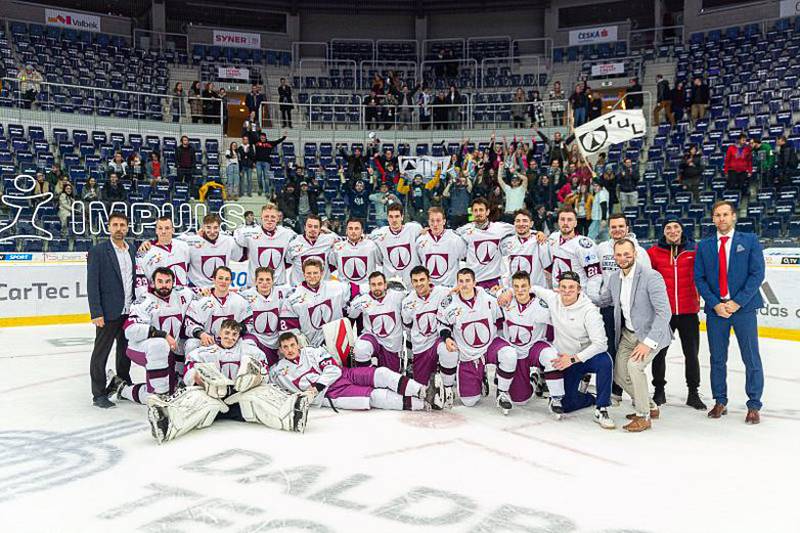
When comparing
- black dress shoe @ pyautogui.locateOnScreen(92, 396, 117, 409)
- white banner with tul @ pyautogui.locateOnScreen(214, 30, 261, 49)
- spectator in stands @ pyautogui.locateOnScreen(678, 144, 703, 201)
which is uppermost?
white banner with tul @ pyautogui.locateOnScreen(214, 30, 261, 49)

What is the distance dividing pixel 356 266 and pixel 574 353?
2.72 m

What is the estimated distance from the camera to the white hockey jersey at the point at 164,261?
679 centimetres

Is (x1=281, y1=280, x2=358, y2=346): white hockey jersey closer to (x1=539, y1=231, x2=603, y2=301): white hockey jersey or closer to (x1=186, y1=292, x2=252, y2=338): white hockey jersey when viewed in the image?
(x1=186, y1=292, x2=252, y2=338): white hockey jersey

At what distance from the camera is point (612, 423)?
18.3ft

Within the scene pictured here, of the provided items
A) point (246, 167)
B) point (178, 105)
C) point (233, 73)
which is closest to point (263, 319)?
point (246, 167)

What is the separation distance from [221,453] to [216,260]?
319 cm

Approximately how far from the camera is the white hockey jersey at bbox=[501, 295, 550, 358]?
20.9 feet

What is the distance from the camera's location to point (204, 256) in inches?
296

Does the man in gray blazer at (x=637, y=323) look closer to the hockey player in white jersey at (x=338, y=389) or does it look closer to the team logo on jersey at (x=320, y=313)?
the hockey player in white jersey at (x=338, y=389)

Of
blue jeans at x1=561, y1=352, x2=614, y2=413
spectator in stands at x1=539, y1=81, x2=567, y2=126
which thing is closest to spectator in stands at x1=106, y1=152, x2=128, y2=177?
blue jeans at x1=561, y1=352, x2=614, y2=413

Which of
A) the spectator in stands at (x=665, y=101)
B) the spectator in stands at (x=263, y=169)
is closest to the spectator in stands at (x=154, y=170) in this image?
the spectator in stands at (x=263, y=169)

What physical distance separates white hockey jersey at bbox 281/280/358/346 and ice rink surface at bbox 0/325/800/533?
1.08m

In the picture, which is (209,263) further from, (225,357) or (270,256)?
(225,357)

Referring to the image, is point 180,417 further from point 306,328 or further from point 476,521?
point 476,521
